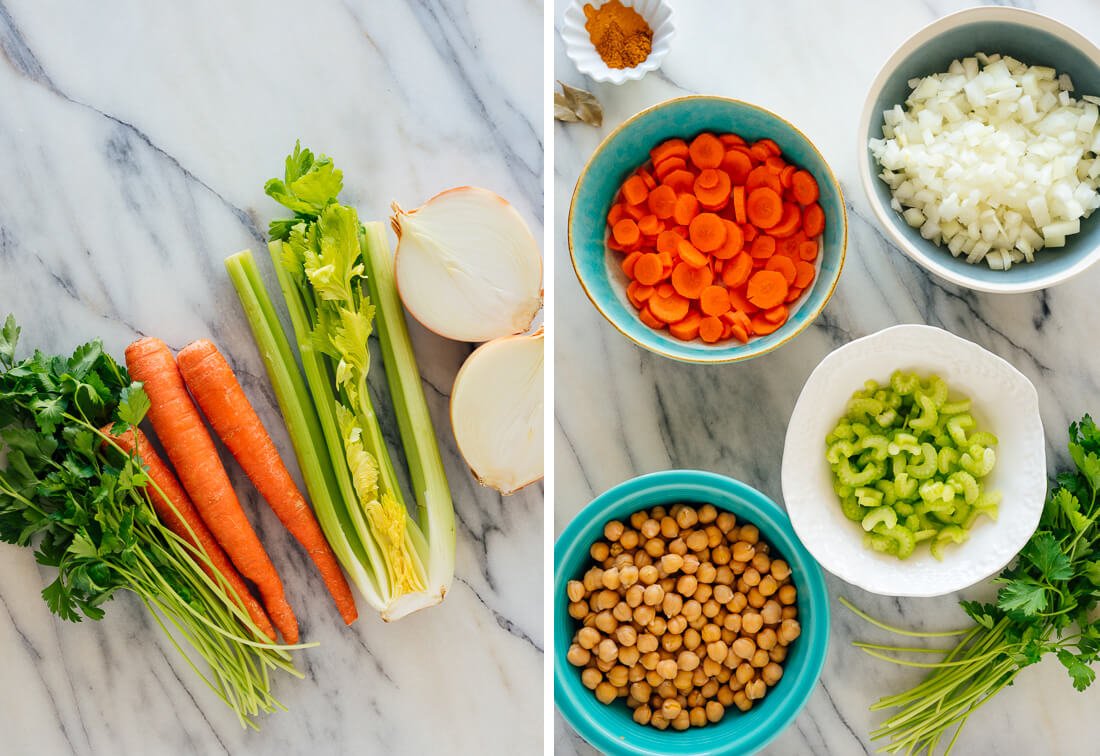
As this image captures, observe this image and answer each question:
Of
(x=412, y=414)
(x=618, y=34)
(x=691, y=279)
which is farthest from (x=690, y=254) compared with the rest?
(x=412, y=414)

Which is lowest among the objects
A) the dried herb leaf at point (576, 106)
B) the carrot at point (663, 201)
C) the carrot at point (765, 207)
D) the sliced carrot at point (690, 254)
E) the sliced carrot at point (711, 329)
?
the sliced carrot at point (711, 329)

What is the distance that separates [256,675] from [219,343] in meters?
0.53

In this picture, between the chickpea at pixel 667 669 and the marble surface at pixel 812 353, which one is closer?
the chickpea at pixel 667 669

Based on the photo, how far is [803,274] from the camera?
133 centimetres

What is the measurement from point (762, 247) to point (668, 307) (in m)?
0.17

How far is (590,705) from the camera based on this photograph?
1302 millimetres

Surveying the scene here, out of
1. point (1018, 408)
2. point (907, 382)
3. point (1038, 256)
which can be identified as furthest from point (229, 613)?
point (1038, 256)

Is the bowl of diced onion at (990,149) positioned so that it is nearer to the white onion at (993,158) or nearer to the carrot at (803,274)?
the white onion at (993,158)

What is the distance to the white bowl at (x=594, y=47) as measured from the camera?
4.53 feet

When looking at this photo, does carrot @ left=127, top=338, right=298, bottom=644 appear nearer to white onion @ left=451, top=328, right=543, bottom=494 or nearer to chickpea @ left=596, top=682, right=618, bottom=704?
white onion @ left=451, top=328, right=543, bottom=494

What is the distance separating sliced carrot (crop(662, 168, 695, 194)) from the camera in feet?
4.42

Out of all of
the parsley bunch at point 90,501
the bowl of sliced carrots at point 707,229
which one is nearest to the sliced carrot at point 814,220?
the bowl of sliced carrots at point 707,229

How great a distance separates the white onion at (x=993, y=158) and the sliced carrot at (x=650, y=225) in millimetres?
326

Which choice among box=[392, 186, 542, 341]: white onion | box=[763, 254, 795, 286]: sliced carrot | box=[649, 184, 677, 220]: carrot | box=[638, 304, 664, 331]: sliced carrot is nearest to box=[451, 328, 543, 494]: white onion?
box=[392, 186, 542, 341]: white onion
